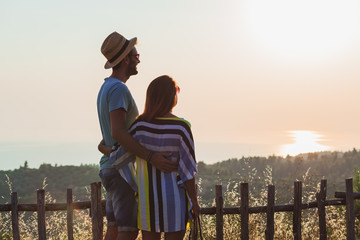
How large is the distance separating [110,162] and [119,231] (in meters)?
0.54

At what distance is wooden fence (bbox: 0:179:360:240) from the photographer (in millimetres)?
6168

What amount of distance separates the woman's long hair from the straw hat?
1.68 feet

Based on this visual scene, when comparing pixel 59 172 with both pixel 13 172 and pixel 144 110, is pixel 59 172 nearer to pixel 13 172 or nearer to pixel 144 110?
pixel 13 172

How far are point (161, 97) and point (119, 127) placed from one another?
0.40m

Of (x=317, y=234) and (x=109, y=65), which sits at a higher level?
(x=109, y=65)

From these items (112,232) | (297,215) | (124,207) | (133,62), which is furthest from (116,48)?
(297,215)

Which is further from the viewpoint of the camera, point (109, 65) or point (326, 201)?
point (326, 201)

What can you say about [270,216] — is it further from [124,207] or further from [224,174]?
[224,174]

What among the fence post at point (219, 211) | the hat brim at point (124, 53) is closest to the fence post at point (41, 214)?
the fence post at point (219, 211)

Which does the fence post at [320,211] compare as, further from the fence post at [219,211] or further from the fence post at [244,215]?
the fence post at [219,211]

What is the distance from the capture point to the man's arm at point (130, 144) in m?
3.82

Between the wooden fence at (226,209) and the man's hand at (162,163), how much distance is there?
7.68 feet

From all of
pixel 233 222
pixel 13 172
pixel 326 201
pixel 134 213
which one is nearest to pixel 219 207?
pixel 233 222

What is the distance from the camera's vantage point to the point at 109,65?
14.1 feet
